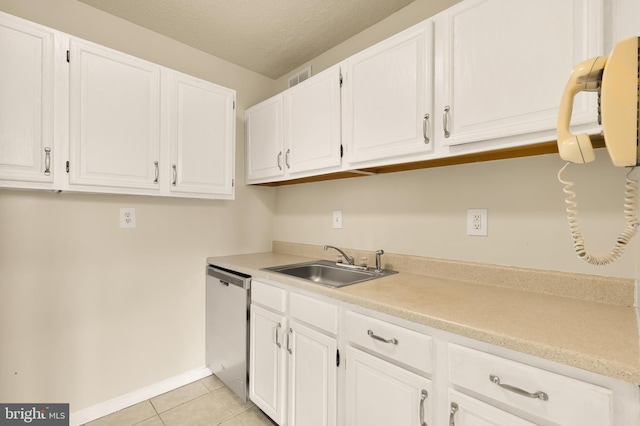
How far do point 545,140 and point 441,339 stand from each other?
0.80 meters

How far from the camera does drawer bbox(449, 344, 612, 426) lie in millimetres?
697

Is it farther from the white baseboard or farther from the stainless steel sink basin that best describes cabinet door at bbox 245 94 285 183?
the white baseboard

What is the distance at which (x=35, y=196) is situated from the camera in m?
1.59

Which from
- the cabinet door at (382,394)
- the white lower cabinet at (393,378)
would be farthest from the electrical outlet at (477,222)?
the cabinet door at (382,394)

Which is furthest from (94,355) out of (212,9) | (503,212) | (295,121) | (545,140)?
(545,140)

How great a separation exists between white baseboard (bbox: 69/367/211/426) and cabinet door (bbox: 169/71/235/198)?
1.35 m

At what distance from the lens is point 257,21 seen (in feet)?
6.25

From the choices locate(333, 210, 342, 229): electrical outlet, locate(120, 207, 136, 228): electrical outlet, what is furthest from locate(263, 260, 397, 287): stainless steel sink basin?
locate(120, 207, 136, 228): electrical outlet

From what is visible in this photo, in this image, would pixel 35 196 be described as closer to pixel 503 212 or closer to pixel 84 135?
pixel 84 135

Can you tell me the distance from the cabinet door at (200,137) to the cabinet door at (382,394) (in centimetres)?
144

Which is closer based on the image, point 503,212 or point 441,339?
point 441,339

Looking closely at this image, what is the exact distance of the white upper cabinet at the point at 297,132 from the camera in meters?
1.75

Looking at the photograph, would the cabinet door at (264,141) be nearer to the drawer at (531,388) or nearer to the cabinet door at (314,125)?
the cabinet door at (314,125)

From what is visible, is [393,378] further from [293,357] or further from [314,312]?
[293,357]
